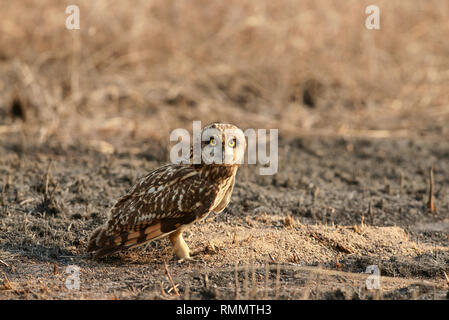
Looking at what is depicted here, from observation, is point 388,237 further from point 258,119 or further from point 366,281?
point 258,119

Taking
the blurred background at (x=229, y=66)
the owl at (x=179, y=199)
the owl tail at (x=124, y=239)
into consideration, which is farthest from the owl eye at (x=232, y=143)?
the blurred background at (x=229, y=66)

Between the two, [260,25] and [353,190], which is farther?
[260,25]

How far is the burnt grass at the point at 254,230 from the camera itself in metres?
4.23

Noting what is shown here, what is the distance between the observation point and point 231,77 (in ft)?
34.2

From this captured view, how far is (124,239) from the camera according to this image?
452cm

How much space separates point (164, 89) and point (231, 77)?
1.28 meters

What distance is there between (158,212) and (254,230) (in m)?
1.03

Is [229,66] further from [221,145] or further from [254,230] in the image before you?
[221,145]

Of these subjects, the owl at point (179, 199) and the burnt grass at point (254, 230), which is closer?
the burnt grass at point (254, 230)

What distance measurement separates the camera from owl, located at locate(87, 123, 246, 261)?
4453 millimetres

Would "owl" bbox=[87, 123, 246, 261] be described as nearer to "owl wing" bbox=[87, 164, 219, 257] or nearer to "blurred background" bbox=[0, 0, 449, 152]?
"owl wing" bbox=[87, 164, 219, 257]

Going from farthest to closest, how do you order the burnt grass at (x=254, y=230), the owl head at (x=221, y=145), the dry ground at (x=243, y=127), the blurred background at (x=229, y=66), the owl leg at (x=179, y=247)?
the blurred background at (x=229, y=66), the owl leg at (x=179, y=247), the dry ground at (x=243, y=127), the owl head at (x=221, y=145), the burnt grass at (x=254, y=230)

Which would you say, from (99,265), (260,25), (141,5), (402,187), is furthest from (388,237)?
(141,5)

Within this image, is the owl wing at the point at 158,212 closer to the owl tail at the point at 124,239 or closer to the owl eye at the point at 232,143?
the owl tail at the point at 124,239
